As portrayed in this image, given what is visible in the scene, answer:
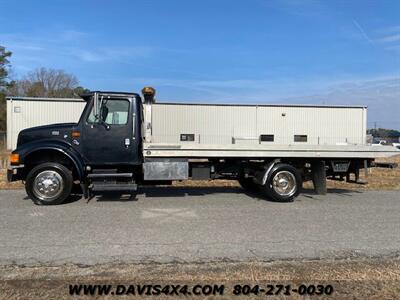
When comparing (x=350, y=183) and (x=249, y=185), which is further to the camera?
(x=350, y=183)

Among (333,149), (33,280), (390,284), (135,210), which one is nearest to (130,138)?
(135,210)

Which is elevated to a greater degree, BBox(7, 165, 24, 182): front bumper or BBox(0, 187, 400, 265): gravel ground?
BBox(7, 165, 24, 182): front bumper

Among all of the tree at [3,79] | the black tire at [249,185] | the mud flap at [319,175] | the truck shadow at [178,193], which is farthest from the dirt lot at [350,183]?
the tree at [3,79]

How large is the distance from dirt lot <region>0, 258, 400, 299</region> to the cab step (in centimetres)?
450

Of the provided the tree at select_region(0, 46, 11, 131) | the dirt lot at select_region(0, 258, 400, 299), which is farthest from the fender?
the tree at select_region(0, 46, 11, 131)

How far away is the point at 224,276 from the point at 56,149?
612 centimetres

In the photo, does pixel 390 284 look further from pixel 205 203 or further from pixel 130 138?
pixel 130 138

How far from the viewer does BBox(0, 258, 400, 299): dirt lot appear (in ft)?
15.1

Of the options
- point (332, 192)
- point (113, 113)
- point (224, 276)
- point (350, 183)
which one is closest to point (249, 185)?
point (332, 192)

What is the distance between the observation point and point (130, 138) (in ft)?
34.3

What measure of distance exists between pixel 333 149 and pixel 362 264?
5.64m

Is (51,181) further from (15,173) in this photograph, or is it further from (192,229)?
(192,229)

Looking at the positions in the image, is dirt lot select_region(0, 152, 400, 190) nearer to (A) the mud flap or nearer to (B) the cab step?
(A) the mud flap

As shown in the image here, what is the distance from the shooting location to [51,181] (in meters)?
9.90
